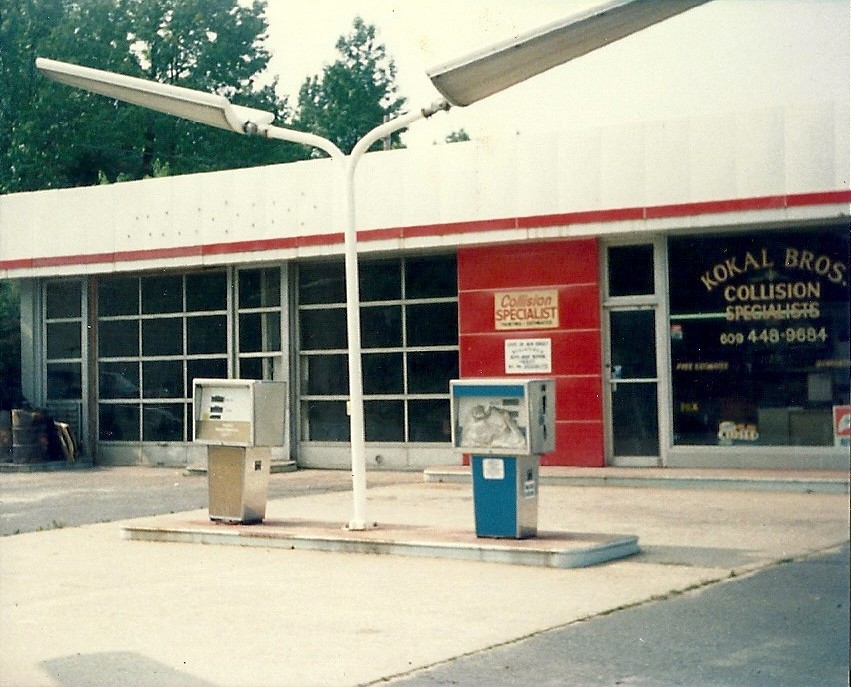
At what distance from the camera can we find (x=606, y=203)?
55.5 feet

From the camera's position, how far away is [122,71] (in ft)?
51.0

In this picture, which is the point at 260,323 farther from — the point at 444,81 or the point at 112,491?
the point at 444,81

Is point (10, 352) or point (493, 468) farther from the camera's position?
point (10, 352)

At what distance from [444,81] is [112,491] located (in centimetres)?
1011

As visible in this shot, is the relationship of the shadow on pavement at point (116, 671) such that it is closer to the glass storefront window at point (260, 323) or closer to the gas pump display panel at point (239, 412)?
the gas pump display panel at point (239, 412)

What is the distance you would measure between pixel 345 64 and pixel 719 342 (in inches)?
271

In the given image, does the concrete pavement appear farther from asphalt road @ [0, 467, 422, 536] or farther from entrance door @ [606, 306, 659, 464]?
entrance door @ [606, 306, 659, 464]

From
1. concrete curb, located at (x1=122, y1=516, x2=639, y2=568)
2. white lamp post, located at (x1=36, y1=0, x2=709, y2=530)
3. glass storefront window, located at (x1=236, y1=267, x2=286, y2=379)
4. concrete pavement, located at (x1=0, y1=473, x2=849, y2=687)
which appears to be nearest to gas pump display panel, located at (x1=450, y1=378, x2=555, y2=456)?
concrete curb, located at (x1=122, y1=516, x2=639, y2=568)

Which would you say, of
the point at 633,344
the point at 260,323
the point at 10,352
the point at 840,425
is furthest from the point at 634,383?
the point at 10,352

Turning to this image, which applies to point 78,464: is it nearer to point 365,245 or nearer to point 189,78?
point 365,245

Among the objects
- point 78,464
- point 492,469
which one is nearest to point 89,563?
point 492,469

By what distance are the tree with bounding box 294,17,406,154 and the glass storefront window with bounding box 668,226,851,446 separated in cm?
487

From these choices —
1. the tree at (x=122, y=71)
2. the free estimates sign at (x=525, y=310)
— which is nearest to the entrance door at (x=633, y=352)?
the free estimates sign at (x=525, y=310)

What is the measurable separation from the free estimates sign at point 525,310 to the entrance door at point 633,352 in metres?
0.77
